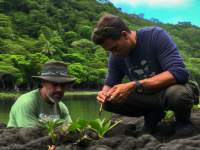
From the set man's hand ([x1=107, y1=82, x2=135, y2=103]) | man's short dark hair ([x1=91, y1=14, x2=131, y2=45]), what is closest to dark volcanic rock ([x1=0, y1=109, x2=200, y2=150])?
man's hand ([x1=107, y1=82, x2=135, y2=103])

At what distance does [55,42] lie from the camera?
175 feet

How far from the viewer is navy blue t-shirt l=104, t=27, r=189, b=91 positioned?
203 cm

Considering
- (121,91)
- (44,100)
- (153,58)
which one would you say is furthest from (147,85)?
(44,100)

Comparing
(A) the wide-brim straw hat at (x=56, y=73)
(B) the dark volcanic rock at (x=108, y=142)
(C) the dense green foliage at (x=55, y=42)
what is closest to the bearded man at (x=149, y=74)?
(B) the dark volcanic rock at (x=108, y=142)

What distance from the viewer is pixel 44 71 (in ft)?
8.75

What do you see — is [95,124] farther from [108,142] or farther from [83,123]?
[108,142]

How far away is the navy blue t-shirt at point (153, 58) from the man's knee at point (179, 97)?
91 mm

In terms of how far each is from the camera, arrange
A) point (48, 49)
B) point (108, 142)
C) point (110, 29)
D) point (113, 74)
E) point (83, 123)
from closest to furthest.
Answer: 1. point (108, 142)
2. point (83, 123)
3. point (110, 29)
4. point (113, 74)
5. point (48, 49)

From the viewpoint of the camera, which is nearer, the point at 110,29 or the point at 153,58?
the point at 110,29

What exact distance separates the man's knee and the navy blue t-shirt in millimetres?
91

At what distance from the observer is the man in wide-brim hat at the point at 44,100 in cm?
239

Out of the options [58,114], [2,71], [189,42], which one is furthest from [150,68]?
[189,42]

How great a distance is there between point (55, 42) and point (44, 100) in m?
52.3

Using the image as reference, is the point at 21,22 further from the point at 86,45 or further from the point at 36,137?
the point at 36,137
